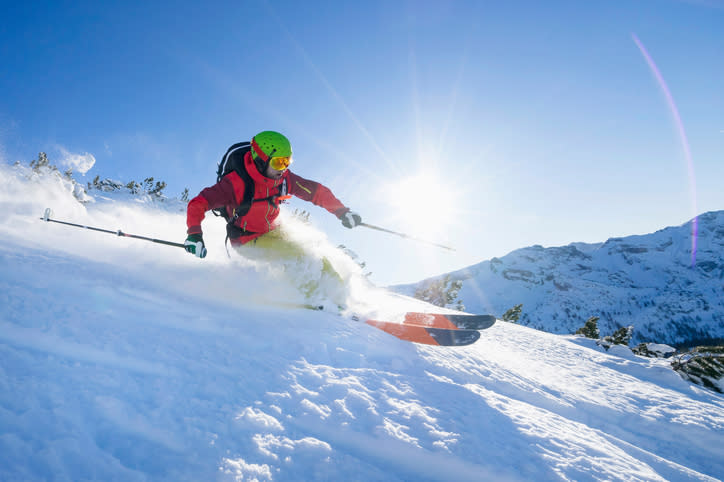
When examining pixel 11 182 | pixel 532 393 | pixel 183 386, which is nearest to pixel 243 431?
pixel 183 386

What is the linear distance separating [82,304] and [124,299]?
43cm

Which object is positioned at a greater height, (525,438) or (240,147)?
(240,147)

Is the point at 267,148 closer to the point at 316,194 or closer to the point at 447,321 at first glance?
the point at 316,194

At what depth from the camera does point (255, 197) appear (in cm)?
526

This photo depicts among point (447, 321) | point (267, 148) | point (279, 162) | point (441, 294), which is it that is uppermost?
point (267, 148)

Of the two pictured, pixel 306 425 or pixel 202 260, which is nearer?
pixel 306 425

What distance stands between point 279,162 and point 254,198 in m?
0.81

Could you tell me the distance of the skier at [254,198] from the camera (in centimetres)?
471

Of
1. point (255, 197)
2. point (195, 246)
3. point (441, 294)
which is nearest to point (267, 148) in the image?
point (255, 197)

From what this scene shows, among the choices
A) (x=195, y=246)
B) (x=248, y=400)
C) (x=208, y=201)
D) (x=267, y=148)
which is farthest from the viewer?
(x=267, y=148)

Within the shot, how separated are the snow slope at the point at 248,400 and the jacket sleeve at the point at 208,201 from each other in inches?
32.3

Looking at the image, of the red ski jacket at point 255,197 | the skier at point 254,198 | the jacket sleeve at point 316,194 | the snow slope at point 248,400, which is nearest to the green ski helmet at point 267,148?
the skier at point 254,198

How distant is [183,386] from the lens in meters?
1.79

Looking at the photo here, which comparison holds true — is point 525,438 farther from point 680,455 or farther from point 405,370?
point 680,455
